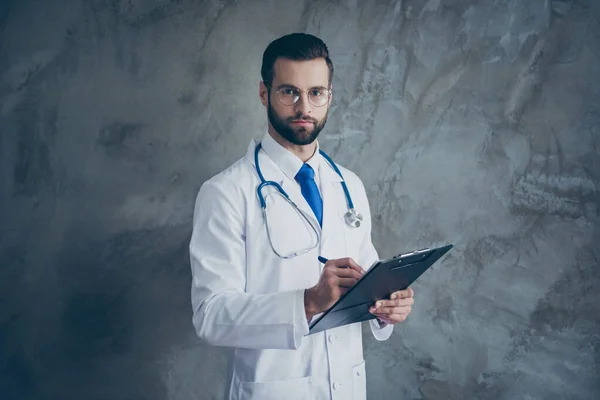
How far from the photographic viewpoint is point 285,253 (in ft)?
5.41

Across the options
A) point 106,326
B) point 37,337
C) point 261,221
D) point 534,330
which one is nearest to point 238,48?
point 261,221

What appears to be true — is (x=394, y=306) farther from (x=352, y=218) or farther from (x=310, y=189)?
(x=310, y=189)

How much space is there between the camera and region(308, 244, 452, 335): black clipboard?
1240 millimetres

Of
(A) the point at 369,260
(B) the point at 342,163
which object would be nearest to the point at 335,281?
(A) the point at 369,260

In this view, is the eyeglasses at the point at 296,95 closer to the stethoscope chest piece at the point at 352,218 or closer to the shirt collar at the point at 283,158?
the shirt collar at the point at 283,158

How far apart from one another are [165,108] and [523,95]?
144 centimetres

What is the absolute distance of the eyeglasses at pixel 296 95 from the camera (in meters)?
1.75

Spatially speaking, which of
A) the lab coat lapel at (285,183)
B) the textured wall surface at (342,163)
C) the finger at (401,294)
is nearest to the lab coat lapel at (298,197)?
the lab coat lapel at (285,183)

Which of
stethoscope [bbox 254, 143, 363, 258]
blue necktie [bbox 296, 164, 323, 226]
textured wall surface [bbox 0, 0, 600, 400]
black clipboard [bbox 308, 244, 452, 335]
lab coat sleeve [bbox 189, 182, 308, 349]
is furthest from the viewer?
textured wall surface [bbox 0, 0, 600, 400]

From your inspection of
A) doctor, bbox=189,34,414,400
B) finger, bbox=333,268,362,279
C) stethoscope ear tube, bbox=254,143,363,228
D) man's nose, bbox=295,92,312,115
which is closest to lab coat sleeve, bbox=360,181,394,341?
doctor, bbox=189,34,414,400

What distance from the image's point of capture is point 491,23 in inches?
87.6

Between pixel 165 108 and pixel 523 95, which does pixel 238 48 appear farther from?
pixel 523 95

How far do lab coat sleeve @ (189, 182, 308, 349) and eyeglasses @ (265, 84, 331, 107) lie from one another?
35 cm

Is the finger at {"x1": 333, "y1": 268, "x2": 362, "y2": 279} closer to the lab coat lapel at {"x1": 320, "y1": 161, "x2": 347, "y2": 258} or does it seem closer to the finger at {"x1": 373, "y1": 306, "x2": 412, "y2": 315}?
the finger at {"x1": 373, "y1": 306, "x2": 412, "y2": 315}
